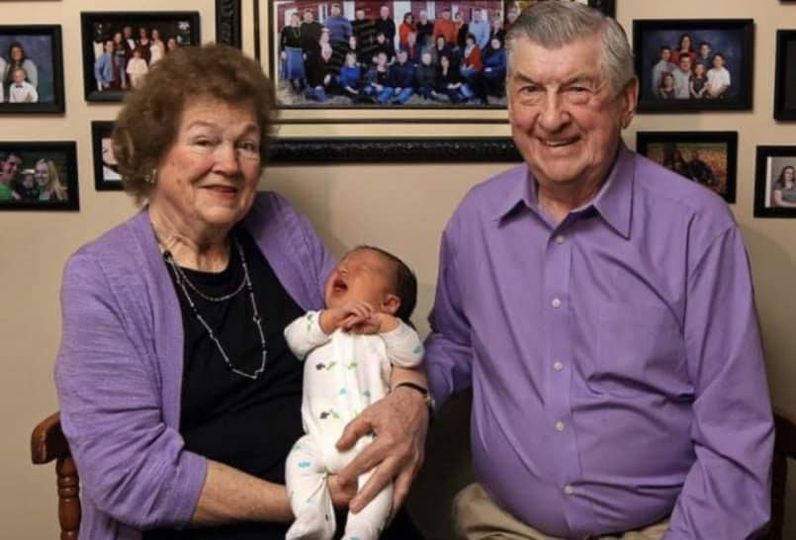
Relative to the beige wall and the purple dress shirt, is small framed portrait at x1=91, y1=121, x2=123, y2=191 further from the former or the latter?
the purple dress shirt

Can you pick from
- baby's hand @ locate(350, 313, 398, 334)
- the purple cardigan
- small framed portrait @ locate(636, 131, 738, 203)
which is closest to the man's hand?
baby's hand @ locate(350, 313, 398, 334)

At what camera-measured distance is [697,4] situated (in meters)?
2.23

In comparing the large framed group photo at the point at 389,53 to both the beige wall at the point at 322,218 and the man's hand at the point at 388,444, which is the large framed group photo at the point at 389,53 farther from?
the man's hand at the point at 388,444

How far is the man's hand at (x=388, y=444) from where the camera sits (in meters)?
1.72

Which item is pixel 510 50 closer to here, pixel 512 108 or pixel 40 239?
pixel 512 108

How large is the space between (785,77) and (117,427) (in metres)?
1.58

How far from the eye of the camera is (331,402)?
1.77 metres

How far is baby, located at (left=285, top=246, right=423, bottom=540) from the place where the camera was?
170cm

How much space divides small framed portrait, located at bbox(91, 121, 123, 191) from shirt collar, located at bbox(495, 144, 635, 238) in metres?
0.89

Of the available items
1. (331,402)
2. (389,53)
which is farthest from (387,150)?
(331,402)

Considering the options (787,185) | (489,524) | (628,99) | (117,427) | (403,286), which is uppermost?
(628,99)

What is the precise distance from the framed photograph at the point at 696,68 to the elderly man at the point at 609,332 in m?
0.42

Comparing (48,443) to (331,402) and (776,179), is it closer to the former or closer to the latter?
(331,402)

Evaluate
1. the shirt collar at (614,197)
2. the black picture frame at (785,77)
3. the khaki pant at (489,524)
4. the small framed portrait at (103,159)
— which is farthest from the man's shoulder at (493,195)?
the small framed portrait at (103,159)
